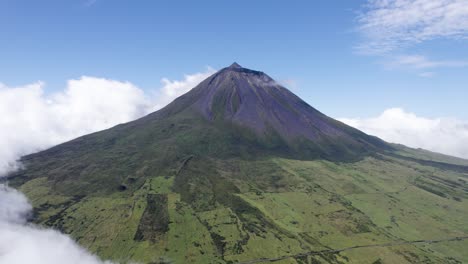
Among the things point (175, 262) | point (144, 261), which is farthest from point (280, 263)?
point (144, 261)

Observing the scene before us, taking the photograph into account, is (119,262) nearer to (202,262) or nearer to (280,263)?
(202,262)

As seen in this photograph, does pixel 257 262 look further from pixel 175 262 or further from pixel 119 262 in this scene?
pixel 119 262

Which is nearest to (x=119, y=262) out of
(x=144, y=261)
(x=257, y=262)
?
(x=144, y=261)

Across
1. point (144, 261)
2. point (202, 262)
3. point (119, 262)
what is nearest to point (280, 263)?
point (202, 262)

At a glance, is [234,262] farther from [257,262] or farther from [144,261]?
[144,261]

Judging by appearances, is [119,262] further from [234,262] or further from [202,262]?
[234,262]

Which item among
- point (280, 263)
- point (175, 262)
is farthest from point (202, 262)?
point (280, 263)
